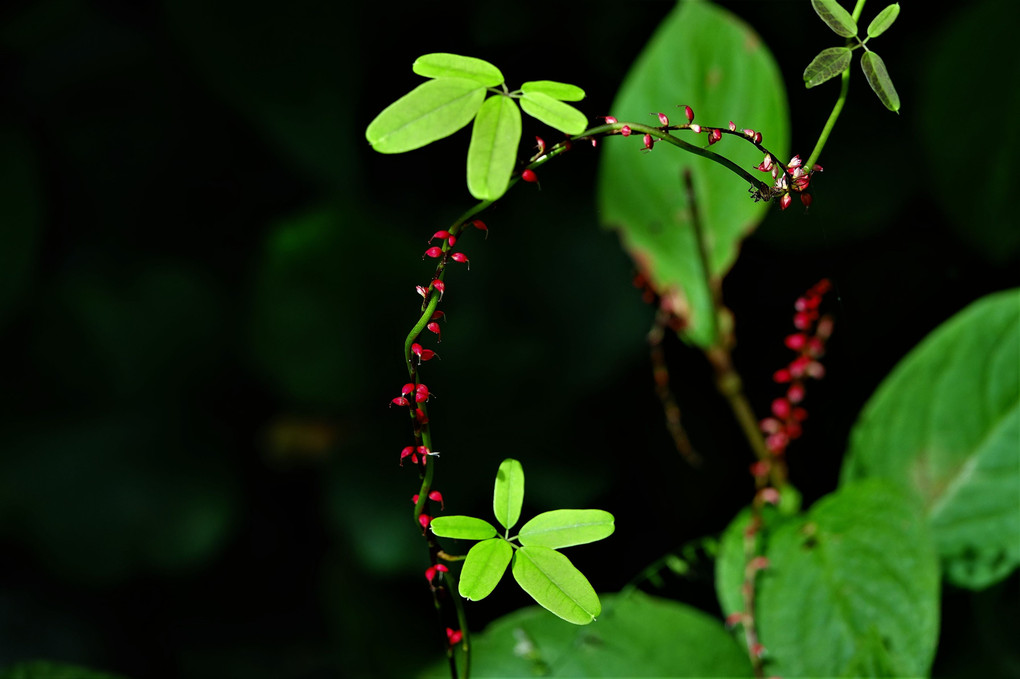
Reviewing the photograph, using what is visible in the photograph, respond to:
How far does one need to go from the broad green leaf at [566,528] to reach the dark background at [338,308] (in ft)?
1.72

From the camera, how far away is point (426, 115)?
0.45m

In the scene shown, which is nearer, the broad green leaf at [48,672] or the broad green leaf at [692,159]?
the broad green leaf at [48,672]

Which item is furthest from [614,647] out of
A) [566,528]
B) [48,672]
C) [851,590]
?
[48,672]

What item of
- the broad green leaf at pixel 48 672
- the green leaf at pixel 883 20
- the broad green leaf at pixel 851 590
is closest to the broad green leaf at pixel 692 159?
the broad green leaf at pixel 851 590

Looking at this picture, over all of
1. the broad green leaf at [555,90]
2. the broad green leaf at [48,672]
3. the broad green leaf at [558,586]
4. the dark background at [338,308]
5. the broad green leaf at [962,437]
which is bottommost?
the broad green leaf at [558,586]

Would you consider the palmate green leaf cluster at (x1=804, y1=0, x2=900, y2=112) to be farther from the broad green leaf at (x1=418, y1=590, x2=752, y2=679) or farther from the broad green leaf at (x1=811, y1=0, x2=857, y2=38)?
the broad green leaf at (x1=418, y1=590, x2=752, y2=679)

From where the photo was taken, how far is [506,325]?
125 centimetres

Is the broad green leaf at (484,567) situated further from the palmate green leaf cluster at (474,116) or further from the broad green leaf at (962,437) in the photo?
the broad green leaf at (962,437)

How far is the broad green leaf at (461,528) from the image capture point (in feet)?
1.63

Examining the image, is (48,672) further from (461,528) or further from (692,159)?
(692,159)

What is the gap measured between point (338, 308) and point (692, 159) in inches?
19.0

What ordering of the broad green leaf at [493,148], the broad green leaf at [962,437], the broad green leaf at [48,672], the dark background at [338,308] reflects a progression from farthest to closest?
the dark background at [338,308], the broad green leaf at [962,437], the broad green leaf at [48,672], the broad green leaf at [493,148]

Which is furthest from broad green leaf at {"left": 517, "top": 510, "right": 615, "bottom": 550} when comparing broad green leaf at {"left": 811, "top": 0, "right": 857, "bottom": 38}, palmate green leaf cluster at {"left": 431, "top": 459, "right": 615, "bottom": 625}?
broad green leaf at {"left": 811, "top": 0, "right": 857, "bottom": 38}

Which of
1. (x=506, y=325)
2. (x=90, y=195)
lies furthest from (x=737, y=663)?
(x=90, y=195)
